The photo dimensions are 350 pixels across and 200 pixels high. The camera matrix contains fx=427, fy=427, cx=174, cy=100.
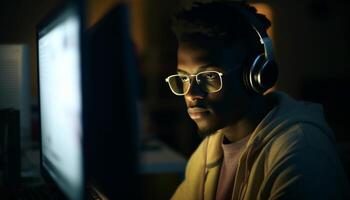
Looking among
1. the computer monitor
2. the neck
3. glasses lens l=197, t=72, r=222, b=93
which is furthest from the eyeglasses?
the computer monitor

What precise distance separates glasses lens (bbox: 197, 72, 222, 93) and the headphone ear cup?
0.20 feet

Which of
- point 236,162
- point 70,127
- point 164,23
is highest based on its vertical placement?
point 164,23

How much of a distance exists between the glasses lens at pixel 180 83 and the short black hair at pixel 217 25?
78 mm

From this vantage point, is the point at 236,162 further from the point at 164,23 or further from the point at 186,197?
the point at 164,23

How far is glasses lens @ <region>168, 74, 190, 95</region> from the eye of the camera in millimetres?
905

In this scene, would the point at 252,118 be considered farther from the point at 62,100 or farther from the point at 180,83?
the point at 62,100

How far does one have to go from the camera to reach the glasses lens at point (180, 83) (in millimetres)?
905

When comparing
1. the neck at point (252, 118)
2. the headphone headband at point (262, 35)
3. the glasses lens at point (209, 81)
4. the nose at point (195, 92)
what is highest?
the headphone headband at point (262, 35)

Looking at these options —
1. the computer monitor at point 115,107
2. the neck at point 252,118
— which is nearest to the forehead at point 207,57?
the neck at point 252,118

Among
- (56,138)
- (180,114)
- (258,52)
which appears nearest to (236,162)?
(258,52)

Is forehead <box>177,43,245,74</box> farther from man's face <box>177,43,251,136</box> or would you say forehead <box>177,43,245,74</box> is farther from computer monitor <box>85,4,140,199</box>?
computer monitor <box>85,4,140,199</box>

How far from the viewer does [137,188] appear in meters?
0.55

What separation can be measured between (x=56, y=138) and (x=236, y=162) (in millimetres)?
397

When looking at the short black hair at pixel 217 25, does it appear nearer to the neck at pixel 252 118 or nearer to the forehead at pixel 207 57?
the forehead at pixel 207 57
